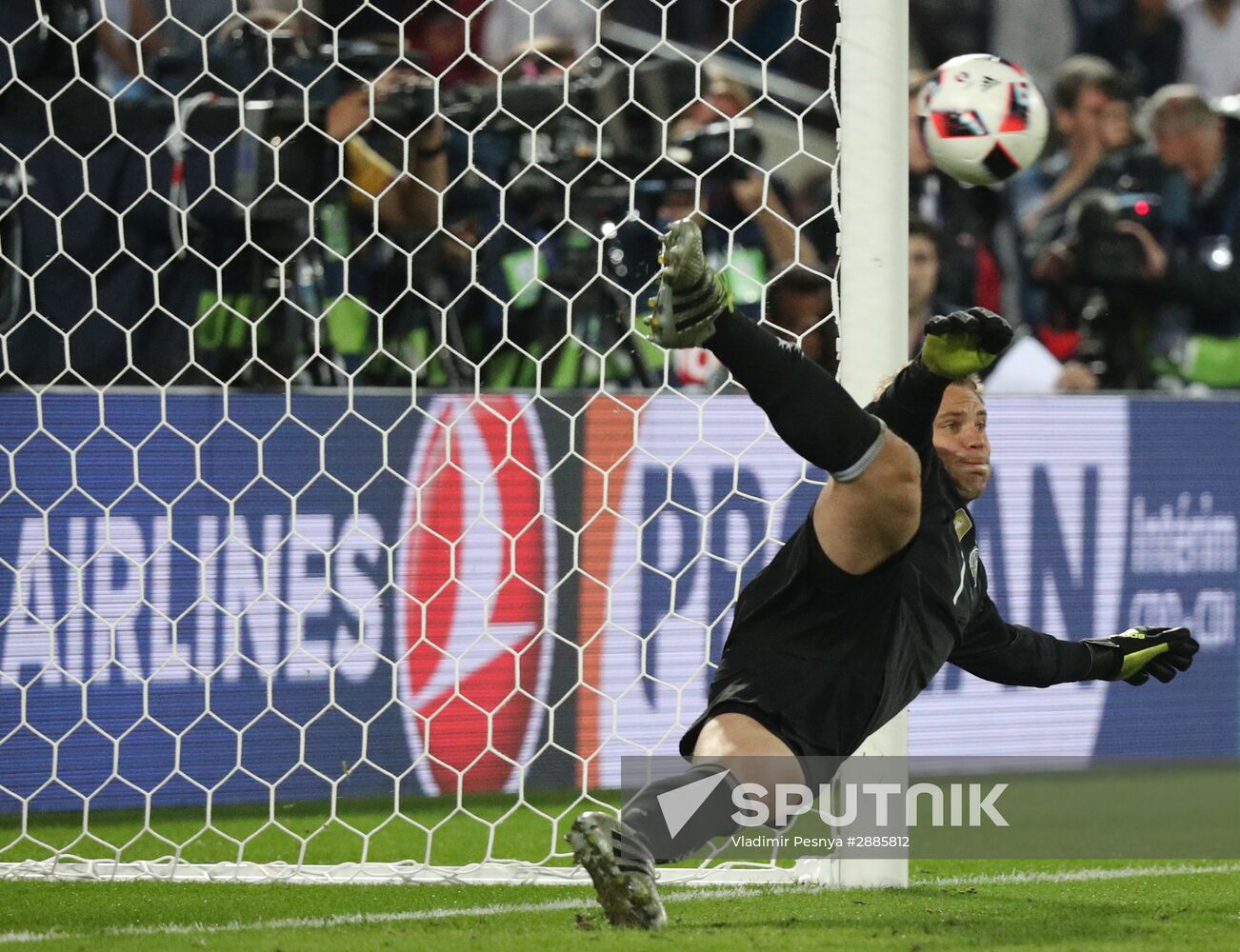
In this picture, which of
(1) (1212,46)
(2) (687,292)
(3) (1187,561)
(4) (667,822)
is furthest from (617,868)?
(1) (1212,46)

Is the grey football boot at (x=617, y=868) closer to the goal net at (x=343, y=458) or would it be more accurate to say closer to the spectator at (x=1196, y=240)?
the goal net at (x=343, y=458)

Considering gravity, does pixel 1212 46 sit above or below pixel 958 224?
above

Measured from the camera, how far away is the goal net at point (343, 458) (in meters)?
4.59

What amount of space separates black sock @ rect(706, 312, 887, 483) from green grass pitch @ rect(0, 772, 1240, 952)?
87 centimetres

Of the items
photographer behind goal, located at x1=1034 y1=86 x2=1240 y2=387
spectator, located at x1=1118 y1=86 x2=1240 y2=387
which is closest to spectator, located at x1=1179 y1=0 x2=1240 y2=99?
spectator, located at x1=1118 y1=86 x2=1240 y2=387

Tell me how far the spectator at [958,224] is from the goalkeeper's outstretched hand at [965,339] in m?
3.68

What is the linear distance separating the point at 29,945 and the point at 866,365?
6.75 feet

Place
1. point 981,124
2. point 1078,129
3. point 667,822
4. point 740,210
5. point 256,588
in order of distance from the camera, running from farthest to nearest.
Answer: point 1078,129, point 740,210, point 256,588, point 981,124, point 667,822

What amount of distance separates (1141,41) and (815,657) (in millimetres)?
5479

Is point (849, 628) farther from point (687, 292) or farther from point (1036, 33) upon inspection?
point (1036, 33)

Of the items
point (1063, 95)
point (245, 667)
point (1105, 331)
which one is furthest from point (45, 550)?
point (1063, 95)

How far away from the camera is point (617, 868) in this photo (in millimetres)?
2832

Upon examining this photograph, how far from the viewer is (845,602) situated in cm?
314

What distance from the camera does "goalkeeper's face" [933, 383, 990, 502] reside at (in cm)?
346
